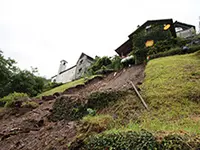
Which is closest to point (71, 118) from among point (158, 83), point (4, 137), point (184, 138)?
point (4, 137)

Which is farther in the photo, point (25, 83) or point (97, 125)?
point (25, 83)

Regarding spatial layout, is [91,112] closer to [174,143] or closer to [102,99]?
[102,99]

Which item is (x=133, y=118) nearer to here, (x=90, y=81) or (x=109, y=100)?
(x=109, y=100)

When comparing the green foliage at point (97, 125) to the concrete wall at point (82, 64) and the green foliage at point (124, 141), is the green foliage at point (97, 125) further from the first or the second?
the concrete wall at point (82, 64)

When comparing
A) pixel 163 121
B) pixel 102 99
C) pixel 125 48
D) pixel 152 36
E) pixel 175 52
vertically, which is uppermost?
pixel 125 48

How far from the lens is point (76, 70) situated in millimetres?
25484

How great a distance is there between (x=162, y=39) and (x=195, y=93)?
33.7 ft

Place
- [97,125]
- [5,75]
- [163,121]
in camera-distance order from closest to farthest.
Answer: [163,121] → [97,125] → [5,75]

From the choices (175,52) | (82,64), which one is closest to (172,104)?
(175,52)

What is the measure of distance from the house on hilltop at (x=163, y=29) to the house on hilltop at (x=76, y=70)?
19.2 ft

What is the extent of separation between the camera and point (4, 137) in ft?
16.4

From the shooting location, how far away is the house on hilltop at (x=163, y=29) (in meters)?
15.3

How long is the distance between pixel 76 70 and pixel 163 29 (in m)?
15.3

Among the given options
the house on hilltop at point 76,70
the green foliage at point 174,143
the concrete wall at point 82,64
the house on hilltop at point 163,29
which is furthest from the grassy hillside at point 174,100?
the concrete wall at point 82,64
